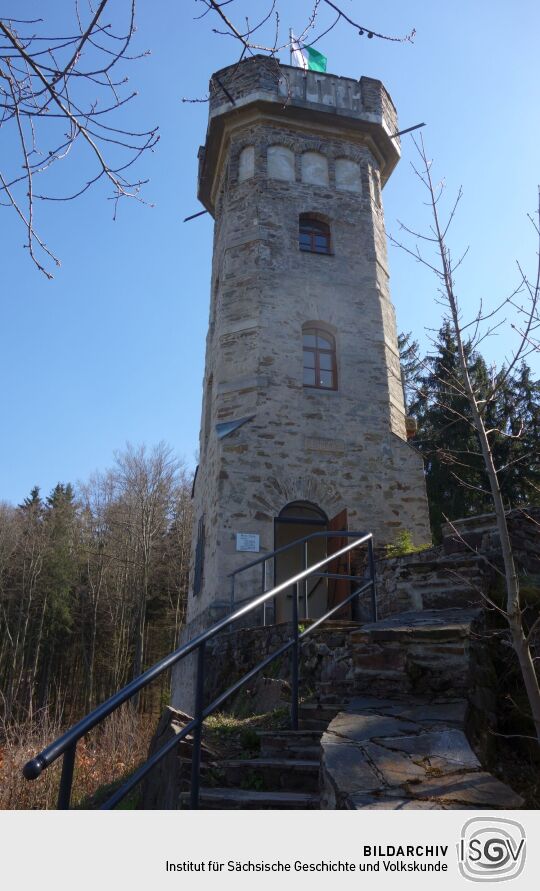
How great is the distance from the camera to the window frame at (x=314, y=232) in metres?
13.5

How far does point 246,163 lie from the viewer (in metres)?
14.3

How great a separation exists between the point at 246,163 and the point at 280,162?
771 mm

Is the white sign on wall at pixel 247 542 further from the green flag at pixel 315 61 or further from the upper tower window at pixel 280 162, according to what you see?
the green flag at pixel 315 61

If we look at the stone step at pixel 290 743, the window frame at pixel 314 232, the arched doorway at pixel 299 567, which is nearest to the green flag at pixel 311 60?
the window frame at pixel 314 232

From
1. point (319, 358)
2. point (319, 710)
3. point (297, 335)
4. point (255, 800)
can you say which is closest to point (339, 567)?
point (319, 358)

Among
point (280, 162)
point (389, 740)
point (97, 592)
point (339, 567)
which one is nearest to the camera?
point (389, 740)

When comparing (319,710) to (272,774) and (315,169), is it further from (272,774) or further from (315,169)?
(315,169)

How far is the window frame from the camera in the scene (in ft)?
44.3

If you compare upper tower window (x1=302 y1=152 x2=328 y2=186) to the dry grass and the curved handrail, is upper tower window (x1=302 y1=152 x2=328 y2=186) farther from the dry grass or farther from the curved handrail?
the dry grass

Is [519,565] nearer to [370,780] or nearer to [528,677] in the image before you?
[528,677]

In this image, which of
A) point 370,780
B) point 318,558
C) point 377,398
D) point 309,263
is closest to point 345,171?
point 309,263

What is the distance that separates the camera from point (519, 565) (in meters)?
5.53

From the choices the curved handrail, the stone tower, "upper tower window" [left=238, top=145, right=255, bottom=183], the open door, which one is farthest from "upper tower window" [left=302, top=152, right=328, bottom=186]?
the curved handrail

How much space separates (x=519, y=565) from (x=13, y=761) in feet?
21.4
